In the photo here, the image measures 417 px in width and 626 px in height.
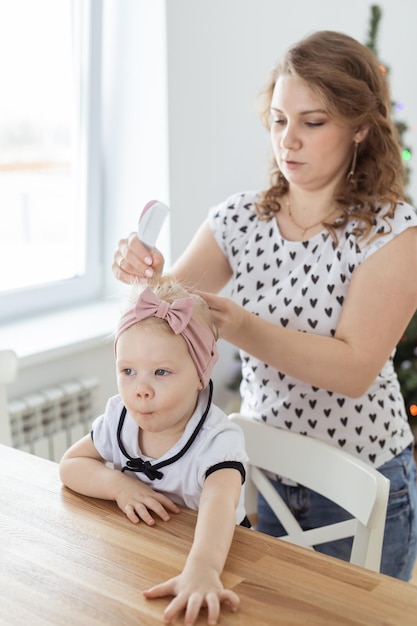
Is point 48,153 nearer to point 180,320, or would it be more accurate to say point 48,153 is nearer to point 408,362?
point 408,362

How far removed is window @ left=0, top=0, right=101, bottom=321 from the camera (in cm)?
269

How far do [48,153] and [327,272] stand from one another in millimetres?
1592

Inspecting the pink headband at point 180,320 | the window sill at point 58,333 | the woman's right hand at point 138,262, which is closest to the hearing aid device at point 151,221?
the woman's right hand at point 138,262

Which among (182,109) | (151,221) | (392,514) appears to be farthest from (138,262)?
(182,109)

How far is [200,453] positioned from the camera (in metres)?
1.21

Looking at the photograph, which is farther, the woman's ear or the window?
the window

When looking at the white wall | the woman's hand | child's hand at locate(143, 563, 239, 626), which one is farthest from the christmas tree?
child's hand at locate(143, 563, 239, 626)

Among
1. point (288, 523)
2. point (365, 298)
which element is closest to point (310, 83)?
point (365, 298)

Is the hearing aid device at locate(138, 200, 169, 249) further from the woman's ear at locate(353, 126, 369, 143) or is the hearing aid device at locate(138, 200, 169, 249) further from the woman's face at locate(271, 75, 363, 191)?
the woman's ear at locate(353, 126, 369, 143)

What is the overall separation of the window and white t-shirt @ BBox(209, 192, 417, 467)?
4.31 ft

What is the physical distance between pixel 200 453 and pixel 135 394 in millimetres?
142

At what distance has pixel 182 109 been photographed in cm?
283

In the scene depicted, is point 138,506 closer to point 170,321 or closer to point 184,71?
point 170,321

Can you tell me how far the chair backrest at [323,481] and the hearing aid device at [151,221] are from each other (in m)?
0.41
